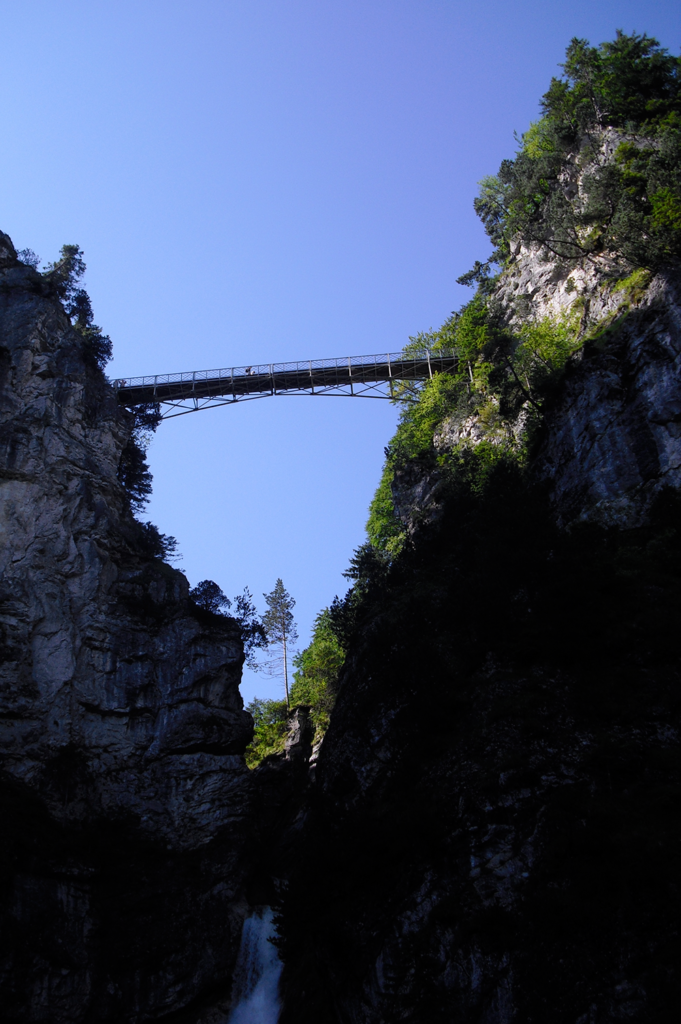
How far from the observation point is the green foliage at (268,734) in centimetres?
3882

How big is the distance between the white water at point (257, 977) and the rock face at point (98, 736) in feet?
1.57

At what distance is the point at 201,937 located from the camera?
85.8 ft

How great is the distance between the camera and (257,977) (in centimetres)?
2592

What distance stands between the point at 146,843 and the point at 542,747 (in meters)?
15.2

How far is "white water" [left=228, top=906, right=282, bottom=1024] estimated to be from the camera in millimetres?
24969

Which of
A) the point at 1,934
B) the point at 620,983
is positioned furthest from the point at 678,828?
the point at 1,934

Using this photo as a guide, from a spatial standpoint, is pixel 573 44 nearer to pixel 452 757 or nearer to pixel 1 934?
pixel 452 757

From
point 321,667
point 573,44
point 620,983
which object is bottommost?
point 620,983

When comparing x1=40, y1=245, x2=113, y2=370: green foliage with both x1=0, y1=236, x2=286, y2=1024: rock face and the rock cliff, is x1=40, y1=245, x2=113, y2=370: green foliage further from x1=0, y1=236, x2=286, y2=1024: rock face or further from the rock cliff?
the rock cliff

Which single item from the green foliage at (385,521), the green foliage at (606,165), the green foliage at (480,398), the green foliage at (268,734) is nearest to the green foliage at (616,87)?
the green foliage at (606,165)

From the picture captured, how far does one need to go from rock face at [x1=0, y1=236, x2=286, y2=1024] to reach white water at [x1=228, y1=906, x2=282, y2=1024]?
18.9 inches

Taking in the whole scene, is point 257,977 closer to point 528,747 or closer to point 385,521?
point 528,747

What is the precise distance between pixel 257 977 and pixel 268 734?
1499 centimetres

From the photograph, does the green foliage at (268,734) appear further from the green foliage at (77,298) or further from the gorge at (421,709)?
the green foliage at (77,298)
